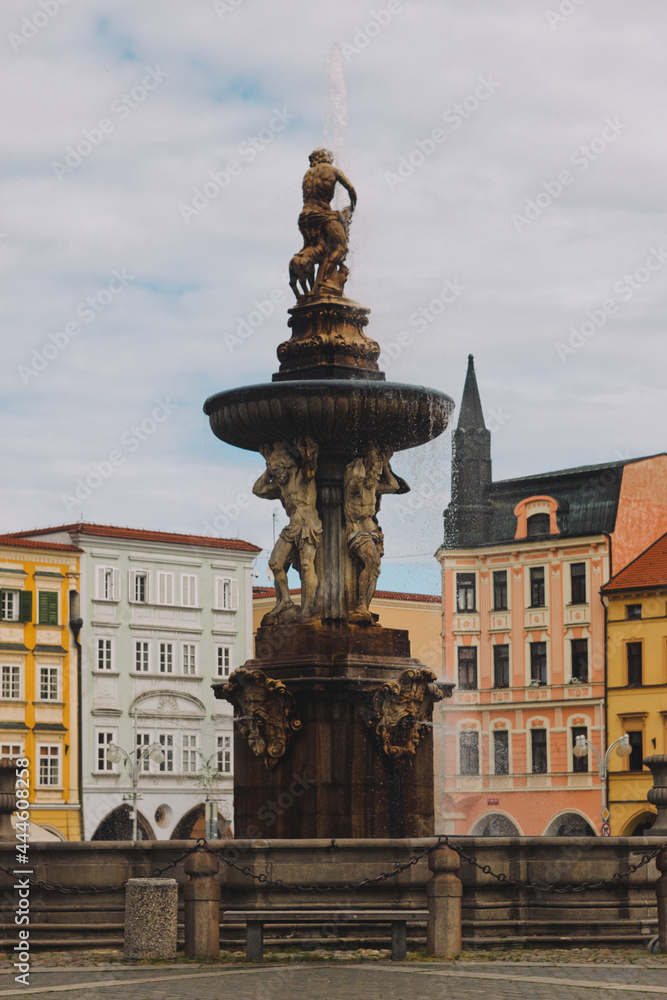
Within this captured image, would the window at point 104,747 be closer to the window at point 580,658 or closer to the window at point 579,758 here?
the window at point 579,758

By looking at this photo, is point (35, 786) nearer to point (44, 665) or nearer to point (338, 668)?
point (44, 665)

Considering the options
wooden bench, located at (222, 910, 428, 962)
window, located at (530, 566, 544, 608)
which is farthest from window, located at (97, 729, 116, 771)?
wooden bench, located at (222, 910, 428, 962)

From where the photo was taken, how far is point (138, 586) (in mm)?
84500

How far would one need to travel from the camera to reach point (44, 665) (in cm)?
8012

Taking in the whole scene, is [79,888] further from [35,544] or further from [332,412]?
[35,544]

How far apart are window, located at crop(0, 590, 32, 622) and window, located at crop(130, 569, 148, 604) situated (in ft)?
17.7

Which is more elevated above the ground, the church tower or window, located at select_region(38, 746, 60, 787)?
the church tower

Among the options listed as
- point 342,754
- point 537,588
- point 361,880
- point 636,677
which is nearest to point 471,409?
point 537,588

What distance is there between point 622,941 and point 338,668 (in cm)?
434

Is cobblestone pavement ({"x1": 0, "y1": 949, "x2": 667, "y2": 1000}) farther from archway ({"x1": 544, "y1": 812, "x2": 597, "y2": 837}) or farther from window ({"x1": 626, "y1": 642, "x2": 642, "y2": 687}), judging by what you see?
archway ({"x1": 544, "y1": 812, "x2": 597, "y2": 837})

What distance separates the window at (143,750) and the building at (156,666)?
0.06m

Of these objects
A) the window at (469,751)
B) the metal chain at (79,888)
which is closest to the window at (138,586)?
the window at (469,751)

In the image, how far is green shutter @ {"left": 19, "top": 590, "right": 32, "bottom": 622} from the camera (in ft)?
262

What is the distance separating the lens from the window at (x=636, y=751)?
68.8 metres
